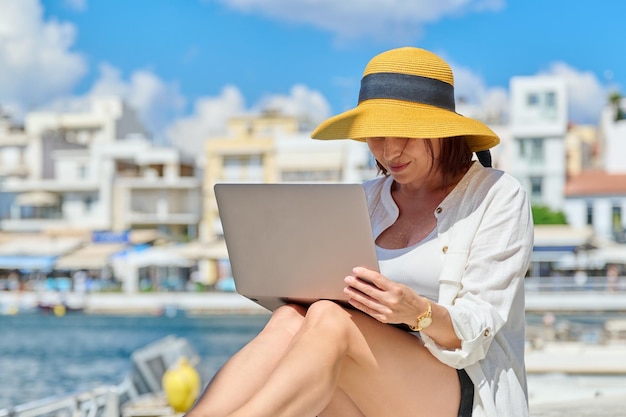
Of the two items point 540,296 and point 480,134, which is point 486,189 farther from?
point 540,296

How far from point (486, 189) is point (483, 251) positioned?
17 centimetres

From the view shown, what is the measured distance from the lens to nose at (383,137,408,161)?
2359mm

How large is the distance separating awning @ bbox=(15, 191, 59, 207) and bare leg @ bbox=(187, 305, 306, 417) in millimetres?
45628

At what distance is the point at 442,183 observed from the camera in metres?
2.44

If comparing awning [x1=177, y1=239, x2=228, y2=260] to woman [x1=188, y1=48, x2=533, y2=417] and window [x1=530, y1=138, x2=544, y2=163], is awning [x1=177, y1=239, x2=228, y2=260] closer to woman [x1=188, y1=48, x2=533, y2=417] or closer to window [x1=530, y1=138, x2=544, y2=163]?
window [x1=530, y1=138, x2=544, y2=163]

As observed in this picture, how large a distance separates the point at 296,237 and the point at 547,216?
36.2m

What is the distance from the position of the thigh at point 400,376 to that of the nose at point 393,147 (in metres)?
0.42

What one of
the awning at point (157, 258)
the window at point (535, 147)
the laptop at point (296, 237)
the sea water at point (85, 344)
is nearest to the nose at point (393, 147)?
the laptop at point (296, 237)

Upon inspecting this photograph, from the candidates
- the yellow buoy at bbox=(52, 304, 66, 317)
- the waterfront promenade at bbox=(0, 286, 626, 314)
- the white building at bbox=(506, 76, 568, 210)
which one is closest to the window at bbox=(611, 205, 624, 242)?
the white building at bbox=(506, 76, 568, 210)

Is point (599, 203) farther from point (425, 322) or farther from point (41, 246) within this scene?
point (425, 322)

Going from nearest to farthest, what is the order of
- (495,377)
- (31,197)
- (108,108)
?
(495,377) → (31,197) → (108,108)

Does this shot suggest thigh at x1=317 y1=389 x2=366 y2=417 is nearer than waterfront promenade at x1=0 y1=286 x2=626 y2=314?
Yes

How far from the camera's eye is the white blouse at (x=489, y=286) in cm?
210

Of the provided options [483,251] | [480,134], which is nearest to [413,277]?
[483,251]
